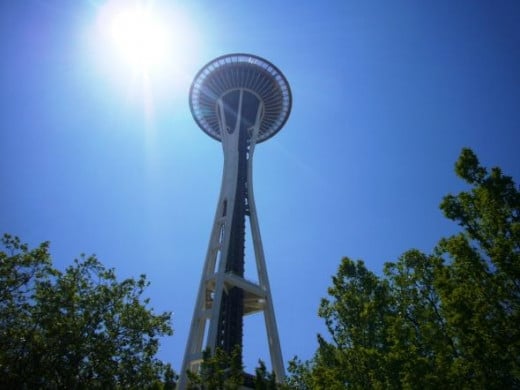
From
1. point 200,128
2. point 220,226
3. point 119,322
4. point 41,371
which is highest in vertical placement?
point 200,128

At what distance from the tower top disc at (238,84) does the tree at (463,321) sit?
3557 cm

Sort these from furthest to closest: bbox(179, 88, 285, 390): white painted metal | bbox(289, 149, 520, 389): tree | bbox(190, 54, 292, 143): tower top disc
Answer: bbox(190, 54, 292, 143): tower top disc
bbox(179, 88, 285, 390): white painted metal
bbox(289, 149, 520, 389): tree

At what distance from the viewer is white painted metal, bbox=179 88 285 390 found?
2672cm

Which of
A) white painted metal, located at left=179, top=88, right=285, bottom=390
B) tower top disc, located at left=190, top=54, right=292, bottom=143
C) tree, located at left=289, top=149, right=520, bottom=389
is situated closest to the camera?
A: tree, located at left=289, top=149, right=520, bottom=389

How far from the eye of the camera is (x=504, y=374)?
9188 mm

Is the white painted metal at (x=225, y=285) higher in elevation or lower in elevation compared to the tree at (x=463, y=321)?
higher

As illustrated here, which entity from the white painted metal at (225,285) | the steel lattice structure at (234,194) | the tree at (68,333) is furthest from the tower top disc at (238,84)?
the tree at (68,333)

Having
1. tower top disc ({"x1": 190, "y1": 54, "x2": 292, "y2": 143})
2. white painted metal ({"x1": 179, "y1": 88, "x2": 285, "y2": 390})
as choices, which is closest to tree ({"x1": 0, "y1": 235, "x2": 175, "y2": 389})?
white painted metal ({"x1": 179, "y1": 88, "x2": 285, "y2": 390})

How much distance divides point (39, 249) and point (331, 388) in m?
13.4

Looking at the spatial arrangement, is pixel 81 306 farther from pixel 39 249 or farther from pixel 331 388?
pixel 331 388

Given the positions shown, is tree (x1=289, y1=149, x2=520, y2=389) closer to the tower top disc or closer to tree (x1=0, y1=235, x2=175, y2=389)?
tree (x1=0, y1=235, x2=175, y2=389)

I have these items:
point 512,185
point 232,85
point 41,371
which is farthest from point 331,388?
point 232,85

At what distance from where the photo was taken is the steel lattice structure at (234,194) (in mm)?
28469

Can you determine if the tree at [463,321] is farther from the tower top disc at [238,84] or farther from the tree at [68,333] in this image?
the tower top disc at [238,84]
